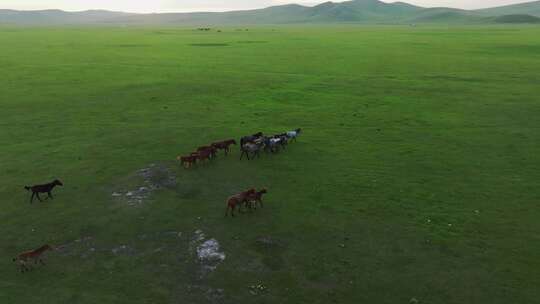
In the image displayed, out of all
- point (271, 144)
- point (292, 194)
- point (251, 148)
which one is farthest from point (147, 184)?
point (271, 144)

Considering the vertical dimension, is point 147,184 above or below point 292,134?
below

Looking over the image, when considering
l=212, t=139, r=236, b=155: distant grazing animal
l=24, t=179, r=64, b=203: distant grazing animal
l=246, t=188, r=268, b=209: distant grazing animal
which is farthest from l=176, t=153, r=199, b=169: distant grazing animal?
l=24, t=179, r=64, b=203: distant grazing animal

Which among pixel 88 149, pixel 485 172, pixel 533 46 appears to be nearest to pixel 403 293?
pixel 485 172

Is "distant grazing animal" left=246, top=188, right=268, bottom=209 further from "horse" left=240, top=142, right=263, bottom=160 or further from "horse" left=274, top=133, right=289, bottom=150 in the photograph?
"horse" left=274, top=133, right=289, bottom=150

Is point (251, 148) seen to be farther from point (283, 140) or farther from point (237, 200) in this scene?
point (237, 200)

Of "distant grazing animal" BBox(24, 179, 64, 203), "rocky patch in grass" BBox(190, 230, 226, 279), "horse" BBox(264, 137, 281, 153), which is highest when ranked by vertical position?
"horse" BBox(264, 137, 281, 153)

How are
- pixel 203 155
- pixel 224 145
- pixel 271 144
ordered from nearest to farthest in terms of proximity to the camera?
pixel 203 155
pixel 224 145
pixel 271 144

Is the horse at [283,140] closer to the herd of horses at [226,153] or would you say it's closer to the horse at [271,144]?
the herd of horses at [226,153]
